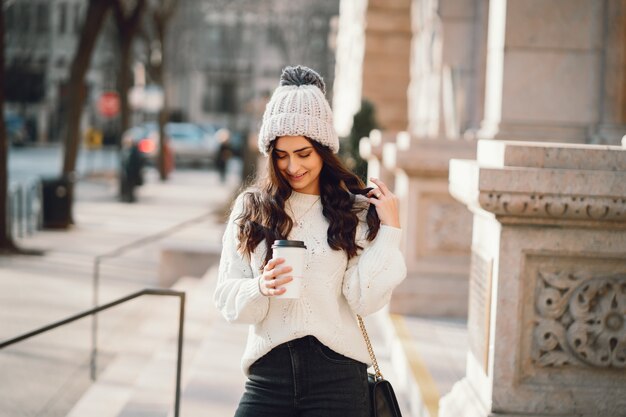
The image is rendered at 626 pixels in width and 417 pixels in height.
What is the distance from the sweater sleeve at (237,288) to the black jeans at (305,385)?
0.15 metres

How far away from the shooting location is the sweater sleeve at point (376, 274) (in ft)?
10.8

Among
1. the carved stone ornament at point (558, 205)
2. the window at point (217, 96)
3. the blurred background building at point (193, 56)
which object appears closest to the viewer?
the carved stone ornament at point (558, 205)

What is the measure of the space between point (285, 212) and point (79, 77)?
16.4 metres

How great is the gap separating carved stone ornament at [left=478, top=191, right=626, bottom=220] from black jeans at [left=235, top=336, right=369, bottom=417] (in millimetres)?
967

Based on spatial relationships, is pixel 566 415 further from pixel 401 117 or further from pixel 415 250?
pixel 401 117

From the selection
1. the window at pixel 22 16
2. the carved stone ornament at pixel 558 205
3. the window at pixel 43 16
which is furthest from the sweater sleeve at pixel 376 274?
the window at pixel 43 16

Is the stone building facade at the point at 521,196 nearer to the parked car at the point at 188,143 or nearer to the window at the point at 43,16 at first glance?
the parked car at the point at 188,143

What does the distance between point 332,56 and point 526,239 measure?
58996 mm

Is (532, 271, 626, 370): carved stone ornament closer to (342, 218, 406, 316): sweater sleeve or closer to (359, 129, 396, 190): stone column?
(342, 218, 406, 316): sweater sleeve

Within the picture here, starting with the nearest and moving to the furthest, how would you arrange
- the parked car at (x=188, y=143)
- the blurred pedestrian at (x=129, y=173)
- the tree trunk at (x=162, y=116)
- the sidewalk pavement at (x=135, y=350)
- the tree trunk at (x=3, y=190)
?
the sidewalk pavement at (x=135, y=350)
the tree trunk at (x=3, y=190)
the blurred pedestrian at (x=129, y=173)
the tree trunk at (x=162, y=116)
the parked car at (x=188, y=143)

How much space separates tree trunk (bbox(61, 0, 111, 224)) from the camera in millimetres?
19078

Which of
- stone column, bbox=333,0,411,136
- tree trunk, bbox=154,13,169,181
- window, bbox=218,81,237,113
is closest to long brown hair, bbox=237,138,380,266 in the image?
stone column, bbox=333,0,411,136

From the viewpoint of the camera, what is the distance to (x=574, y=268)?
4062mm

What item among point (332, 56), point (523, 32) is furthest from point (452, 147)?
point (332, 56)
